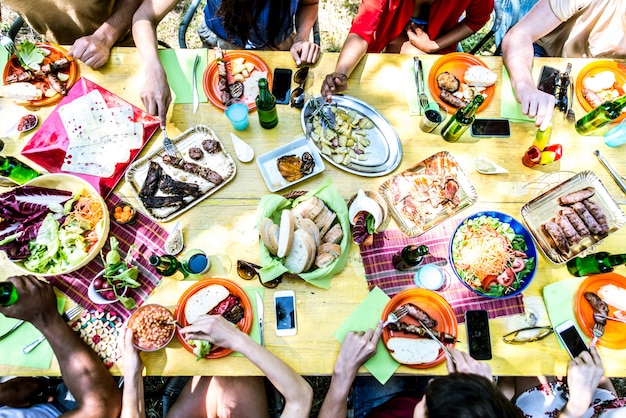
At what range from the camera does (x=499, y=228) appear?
2.06 meters

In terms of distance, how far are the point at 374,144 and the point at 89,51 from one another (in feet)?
6.01

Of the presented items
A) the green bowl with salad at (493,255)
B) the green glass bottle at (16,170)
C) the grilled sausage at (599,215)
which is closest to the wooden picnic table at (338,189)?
the green bowl with salad at (493,255)

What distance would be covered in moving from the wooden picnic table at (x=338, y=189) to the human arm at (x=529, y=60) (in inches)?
3.9

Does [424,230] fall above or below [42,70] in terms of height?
below

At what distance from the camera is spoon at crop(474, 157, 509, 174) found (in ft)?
7.15

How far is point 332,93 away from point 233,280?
4.07 feet

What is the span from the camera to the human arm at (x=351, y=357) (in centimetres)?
183

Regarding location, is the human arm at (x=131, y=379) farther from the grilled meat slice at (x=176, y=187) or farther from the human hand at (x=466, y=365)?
the human hand at (x=466, y=365)

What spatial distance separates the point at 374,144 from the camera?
89.1 inches

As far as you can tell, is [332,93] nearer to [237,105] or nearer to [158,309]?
[237,105]

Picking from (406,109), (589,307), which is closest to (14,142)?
(406,109)

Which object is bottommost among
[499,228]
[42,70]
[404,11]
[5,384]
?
[5,384]

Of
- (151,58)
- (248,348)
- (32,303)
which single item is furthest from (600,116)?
(32,303)

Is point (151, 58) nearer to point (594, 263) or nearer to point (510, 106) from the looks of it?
point (510, 106)
